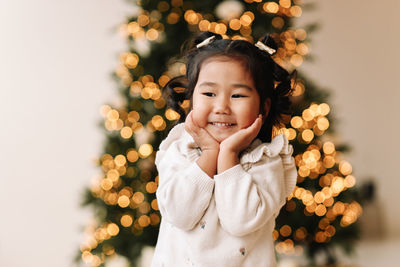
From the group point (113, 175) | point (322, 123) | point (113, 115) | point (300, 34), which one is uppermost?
point (300, 34)

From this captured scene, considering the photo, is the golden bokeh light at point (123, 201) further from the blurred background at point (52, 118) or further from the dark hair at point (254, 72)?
the dark hair at point (254, 72)

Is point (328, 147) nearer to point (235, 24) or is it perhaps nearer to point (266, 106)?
point (235, 24)

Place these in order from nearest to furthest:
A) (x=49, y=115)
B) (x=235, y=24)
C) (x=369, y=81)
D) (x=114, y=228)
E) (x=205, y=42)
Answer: (x=205, y=42) < (x=235, y=24) < (x=114, y=228) < (x=49, y=115) < (x=369, y=81)

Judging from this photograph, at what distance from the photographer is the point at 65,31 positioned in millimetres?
3596

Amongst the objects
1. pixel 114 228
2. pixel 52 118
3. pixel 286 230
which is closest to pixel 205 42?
pixel 114 228

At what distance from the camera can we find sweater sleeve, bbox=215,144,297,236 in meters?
1.09

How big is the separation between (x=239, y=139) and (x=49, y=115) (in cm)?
271

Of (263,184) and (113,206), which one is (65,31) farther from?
(263,184)

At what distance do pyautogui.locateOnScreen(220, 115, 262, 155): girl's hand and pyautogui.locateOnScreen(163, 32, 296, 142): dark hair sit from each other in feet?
0.40

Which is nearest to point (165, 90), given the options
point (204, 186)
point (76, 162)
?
point (204, 186)

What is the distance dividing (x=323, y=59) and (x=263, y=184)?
11.5 ft

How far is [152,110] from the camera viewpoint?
254 centimetres

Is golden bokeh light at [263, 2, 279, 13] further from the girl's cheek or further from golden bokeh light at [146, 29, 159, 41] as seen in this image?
the girl's cheek

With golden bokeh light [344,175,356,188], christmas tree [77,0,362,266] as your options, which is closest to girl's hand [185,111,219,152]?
christmas tree [77,0,362,266]
